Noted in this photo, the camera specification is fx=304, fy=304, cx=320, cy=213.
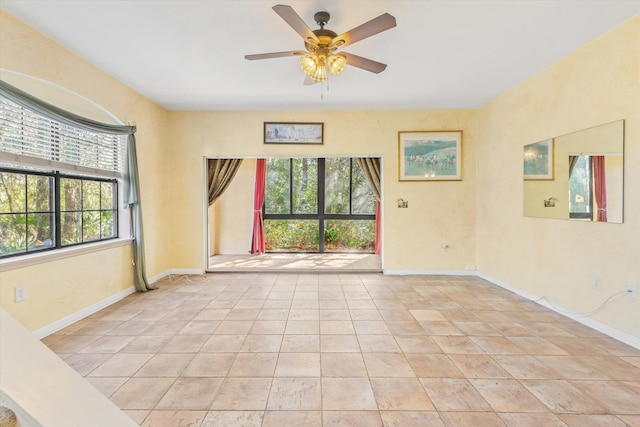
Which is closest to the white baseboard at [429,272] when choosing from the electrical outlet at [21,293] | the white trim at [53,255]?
the white trim at [53,255]

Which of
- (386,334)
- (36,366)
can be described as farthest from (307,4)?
(386,334)

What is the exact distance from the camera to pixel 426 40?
288cm

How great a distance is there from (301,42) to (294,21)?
89 cm

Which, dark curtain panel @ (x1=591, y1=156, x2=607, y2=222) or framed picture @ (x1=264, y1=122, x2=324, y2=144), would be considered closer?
dark curtain panel @ (x1=591, y1=156, x2=607, y2=222)

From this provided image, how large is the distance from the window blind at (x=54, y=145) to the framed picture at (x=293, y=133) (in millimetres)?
2053

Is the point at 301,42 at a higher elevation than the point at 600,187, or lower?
higher

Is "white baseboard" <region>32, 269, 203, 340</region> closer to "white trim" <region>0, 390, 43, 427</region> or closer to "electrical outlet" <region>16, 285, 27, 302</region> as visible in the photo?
"electrical outlet" <region>16, 285, 27, 302</region>

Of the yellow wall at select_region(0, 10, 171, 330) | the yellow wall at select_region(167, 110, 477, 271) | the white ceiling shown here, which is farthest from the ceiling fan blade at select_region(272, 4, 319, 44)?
the yellow wall at select_region(167, 110, 477, 271)

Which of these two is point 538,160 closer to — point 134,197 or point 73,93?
point 134,197

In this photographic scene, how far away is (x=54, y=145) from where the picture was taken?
2984mm

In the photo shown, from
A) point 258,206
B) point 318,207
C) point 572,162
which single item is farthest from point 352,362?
Answer: point 258,206

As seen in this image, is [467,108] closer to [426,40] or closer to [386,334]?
[426,40]

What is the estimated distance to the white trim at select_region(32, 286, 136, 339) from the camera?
2.76m

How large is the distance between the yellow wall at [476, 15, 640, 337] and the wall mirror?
0.07m
